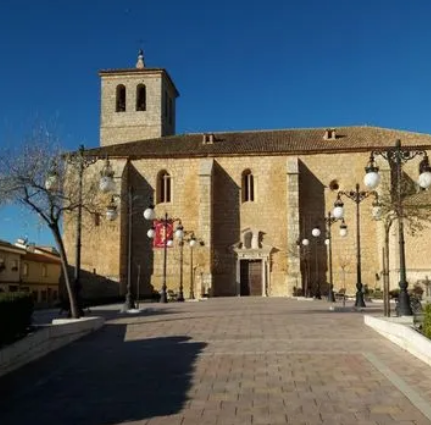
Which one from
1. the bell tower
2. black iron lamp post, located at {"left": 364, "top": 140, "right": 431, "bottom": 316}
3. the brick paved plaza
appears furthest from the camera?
the bell tower

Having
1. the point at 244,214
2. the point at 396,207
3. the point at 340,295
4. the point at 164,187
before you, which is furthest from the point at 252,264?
the point at 396,207

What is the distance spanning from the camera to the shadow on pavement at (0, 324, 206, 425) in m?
5.95

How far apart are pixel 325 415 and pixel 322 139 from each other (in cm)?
3790

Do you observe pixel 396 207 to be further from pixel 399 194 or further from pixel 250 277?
pixel 250 277

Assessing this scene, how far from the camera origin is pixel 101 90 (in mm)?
50438

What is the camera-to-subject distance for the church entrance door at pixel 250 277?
40344 mm

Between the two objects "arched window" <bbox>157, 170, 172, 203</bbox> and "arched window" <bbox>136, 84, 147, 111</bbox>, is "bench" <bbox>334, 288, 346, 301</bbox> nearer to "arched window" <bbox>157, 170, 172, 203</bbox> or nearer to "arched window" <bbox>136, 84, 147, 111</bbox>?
"arched window" <bbox>157, 170, 172, 203</bbox>

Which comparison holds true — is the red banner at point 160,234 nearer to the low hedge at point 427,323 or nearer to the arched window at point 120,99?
the arched window at point 120,99

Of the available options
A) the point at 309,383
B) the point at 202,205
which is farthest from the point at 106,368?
the point at 202,205

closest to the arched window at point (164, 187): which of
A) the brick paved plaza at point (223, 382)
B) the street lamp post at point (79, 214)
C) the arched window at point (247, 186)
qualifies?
the arched window at point (247, 186)

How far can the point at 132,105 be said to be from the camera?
49.9 m

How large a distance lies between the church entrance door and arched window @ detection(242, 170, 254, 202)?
457cm

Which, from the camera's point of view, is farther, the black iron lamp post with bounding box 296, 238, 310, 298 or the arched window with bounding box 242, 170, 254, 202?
the arched window with bounding box 242, 170, 254, 202

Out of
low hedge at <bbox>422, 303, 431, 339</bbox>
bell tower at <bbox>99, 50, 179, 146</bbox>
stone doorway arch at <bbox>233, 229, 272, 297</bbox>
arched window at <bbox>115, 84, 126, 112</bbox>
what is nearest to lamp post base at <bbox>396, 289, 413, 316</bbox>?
low hedge at <bbox>422, 303, 431, 339</bbox>
